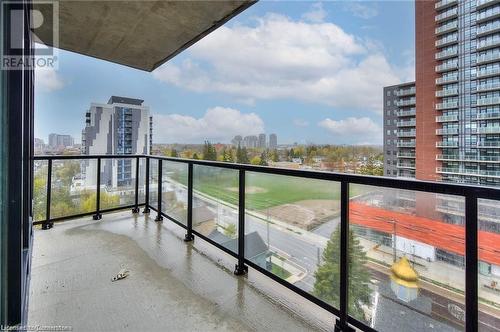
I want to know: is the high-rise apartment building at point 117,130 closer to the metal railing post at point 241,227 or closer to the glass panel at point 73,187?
the glass panel at point 73,187

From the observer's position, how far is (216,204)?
2.70 metres

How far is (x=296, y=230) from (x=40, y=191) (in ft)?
11.9

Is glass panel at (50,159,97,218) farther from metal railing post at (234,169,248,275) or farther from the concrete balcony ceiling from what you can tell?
metal railing post at (234,169,248,275)

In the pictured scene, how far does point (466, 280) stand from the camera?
1045 mm

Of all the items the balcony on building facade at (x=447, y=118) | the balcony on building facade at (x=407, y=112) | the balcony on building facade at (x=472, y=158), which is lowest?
the balcony on building facade at (x=472, y=158)

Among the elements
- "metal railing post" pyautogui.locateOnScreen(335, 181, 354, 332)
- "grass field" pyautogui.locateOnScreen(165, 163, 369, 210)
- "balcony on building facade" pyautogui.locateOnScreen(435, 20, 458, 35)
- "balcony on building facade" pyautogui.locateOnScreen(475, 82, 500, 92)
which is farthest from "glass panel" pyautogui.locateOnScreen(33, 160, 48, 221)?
"balcony on building facade" pyautogui.locateOnScreen(435, 20, 458, 35)

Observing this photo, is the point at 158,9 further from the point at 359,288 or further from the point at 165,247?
the point at 359,288

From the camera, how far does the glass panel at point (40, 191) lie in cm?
324

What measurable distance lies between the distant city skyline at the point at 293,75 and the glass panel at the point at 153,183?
382 inches

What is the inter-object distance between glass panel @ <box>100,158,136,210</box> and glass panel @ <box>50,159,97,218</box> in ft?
0.46

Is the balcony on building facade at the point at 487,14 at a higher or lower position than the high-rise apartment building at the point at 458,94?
higher

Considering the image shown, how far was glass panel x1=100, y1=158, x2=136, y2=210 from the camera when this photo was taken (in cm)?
389

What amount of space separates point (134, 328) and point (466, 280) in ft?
6.05

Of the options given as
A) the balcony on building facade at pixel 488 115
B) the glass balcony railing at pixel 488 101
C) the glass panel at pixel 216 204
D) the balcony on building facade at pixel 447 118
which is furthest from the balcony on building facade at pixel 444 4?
the glass panel at pixel 216 204
